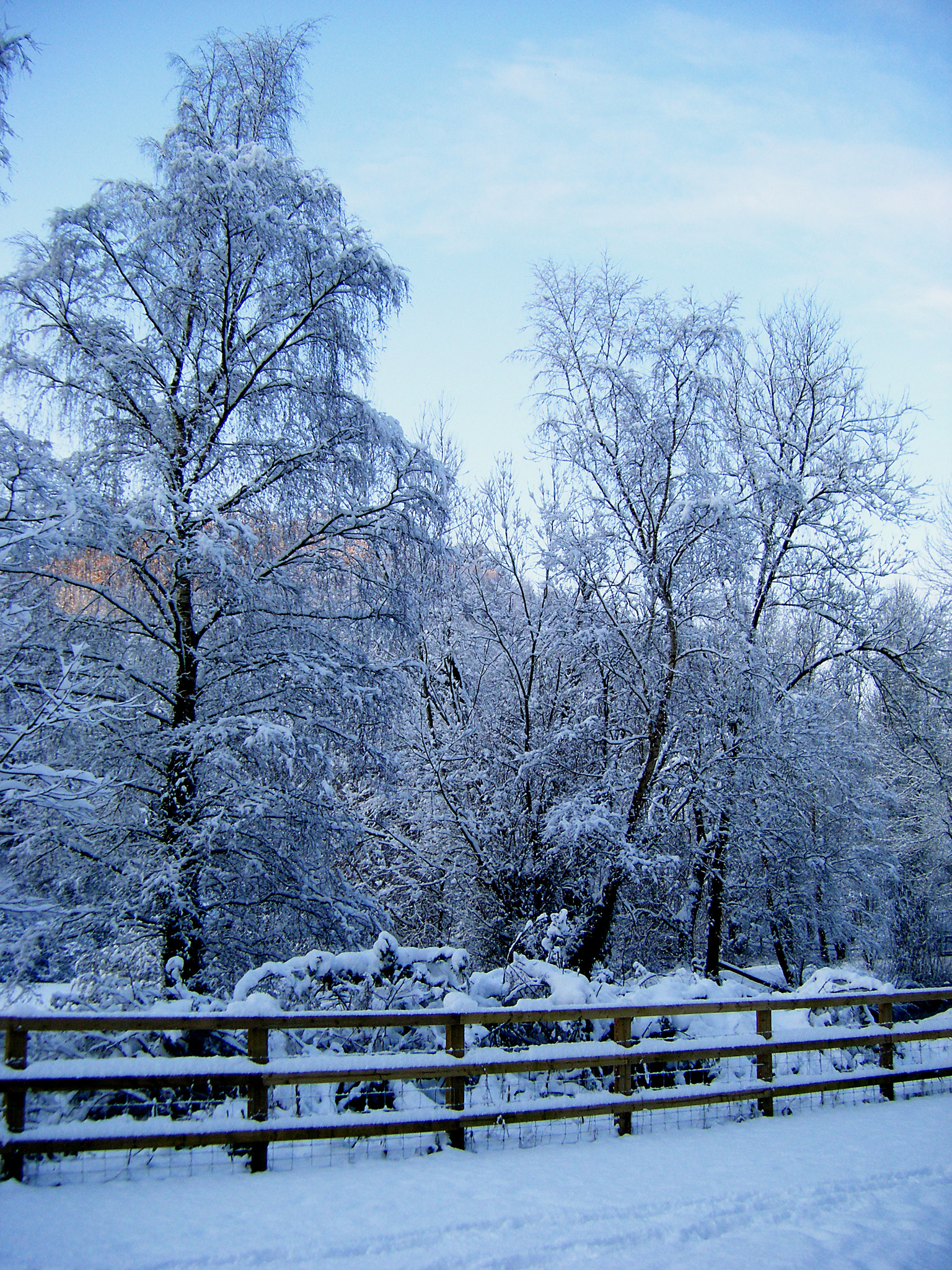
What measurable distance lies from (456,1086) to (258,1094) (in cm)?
127

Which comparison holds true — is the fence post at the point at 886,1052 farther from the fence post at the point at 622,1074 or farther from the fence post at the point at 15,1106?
the fence post at the point at 15,1106

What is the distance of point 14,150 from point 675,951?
15045 mm

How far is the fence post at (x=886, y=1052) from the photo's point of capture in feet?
24.3

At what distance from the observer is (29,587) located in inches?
338

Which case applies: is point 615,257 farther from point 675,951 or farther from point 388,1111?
point 388,1111

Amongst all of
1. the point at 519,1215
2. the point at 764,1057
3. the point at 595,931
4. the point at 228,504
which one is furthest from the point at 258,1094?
the point at 595,931

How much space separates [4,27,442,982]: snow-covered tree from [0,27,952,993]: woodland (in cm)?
5

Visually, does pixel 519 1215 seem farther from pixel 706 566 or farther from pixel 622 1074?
pixel 706 566

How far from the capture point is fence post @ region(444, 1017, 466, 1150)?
530cm

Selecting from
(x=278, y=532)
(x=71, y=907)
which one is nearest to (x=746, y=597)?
(x=278, y=532)

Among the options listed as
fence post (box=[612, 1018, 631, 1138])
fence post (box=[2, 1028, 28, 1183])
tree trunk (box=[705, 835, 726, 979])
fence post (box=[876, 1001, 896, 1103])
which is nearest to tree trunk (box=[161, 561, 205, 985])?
fence post (box=[2, 1028, 28, 1183])

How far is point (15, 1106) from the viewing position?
14.2ft

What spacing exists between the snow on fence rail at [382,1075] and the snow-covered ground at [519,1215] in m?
0.22

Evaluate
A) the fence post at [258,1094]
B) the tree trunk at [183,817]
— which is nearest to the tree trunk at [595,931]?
the tree trunk at [183,817]
